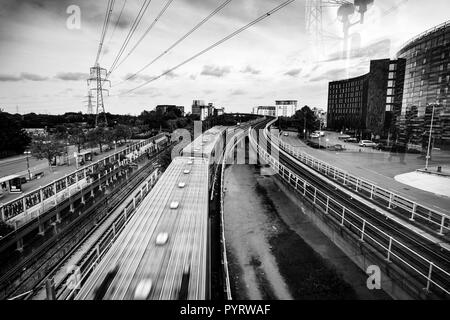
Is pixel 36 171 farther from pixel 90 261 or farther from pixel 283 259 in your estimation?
pixel 283 259

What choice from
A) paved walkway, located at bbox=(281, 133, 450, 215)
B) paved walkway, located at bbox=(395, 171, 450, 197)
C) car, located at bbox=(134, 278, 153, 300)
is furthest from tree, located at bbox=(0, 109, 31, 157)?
paved walkway, located at bbox=(395, 171, 450, 197)

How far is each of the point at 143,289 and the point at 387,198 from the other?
18.7m

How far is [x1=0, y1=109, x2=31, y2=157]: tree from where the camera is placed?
48.0 meters

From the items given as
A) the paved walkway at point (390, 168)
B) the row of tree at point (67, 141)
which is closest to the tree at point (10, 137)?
the row of tree at point (67, 141)

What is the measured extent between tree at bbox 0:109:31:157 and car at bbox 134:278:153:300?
57025 millimetres

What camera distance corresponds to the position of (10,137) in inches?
1953

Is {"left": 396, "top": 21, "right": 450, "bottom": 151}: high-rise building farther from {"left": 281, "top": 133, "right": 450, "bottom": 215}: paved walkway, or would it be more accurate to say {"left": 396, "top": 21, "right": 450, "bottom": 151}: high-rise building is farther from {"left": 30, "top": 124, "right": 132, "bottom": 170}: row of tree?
{"left": 30, "top": 124, "right": 132, "bottom": 170}: row of tree

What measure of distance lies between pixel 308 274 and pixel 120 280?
9.47 m

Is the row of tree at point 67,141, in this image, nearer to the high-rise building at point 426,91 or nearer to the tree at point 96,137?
the tree at point 96,137

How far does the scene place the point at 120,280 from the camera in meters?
7.60

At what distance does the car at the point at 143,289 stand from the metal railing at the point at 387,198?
14.0 m

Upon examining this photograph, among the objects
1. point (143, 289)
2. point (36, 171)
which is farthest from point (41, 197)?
point (36, 171)

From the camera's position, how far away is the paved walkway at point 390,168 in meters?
21.0
